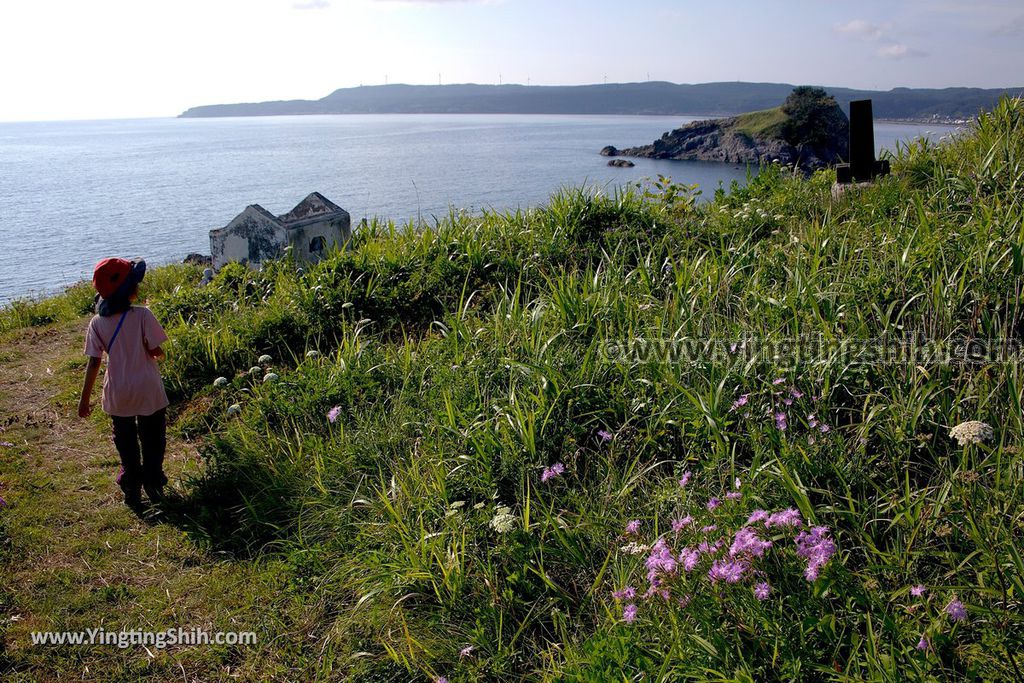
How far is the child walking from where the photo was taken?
4688mm

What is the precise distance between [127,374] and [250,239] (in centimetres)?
533

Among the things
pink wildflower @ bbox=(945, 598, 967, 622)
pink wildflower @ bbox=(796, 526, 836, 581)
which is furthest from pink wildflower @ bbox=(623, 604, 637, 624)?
pink wildflower @ bbox=(945, 598, 967, 622)

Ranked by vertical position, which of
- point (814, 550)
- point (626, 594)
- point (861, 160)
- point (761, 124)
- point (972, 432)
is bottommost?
point (626, 594)

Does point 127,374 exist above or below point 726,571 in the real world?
above

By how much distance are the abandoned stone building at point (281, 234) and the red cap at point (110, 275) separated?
462cm

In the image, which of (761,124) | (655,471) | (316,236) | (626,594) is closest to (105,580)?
(626,594)

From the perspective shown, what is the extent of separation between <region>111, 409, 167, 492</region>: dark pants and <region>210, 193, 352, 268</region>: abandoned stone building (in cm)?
477

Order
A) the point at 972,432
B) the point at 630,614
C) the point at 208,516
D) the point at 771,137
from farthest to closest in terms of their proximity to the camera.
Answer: the point at 771,137 < the point at 208,516 < the point at 972,432 < the point at 630,614

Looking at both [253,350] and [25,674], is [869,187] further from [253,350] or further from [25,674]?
[25,674]

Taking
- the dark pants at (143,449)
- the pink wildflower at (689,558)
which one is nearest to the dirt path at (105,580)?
the dark pants at (143,449)

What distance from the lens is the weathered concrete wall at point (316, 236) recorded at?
946 centimetres

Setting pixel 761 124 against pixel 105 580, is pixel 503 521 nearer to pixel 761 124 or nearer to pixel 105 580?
pixel 105 580

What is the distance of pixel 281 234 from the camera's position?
946 cm

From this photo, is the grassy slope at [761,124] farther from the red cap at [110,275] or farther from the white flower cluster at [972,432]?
the white flower cluster at [972,432]
